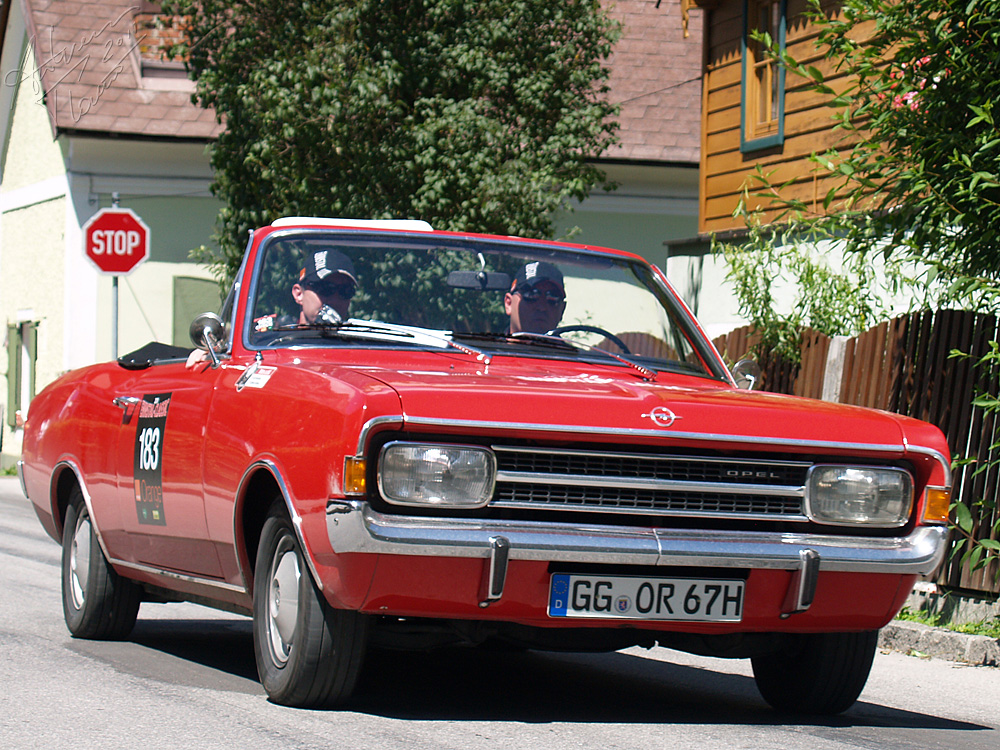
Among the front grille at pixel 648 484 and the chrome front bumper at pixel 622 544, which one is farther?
the front grille at pixel 648 484

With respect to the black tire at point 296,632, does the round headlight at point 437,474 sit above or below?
above

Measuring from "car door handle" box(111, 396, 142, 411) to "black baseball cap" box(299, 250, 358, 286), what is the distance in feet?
3.75

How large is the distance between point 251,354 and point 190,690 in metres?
1.29

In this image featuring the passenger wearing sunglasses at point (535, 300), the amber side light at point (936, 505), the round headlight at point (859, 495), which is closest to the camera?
the round headlight at point (859, 495)

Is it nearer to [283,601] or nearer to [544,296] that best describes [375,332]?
[544,296]

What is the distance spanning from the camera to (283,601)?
18.5 feet

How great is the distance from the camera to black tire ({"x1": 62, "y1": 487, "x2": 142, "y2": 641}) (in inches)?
303

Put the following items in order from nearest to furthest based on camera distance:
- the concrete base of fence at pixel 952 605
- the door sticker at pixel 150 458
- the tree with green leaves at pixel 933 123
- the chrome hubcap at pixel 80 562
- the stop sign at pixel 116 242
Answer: the door sticker at pixel 150 458 → the chrome hubcap at pixel 80 562 → the tree with green leaves at pixel 933 123 → the concrete base of fence at pixel 952 605 → the stop sign at pixel 116 242

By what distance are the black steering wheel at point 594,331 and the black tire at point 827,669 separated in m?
1.37

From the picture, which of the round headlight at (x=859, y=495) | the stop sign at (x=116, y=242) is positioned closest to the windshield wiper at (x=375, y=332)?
the round headlight at (x=859, y=495)

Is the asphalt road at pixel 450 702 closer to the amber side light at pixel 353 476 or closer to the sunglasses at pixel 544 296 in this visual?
the amber side light at pixel 353 476

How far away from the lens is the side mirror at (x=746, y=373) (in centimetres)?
684

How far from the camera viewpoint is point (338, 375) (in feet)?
17.7

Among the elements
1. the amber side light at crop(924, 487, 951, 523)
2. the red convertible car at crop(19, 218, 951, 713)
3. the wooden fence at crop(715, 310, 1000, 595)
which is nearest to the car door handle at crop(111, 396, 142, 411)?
the red convertible car at crop(19, 218, 951, 713)
